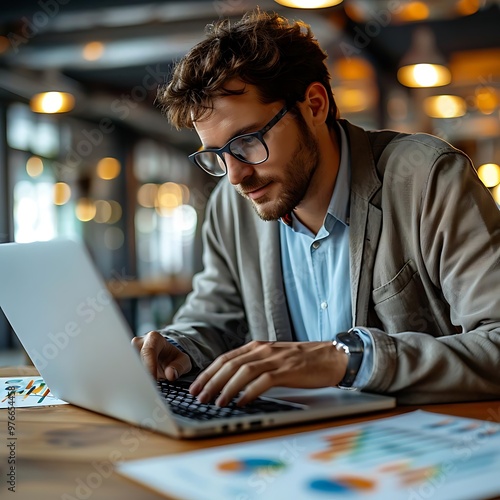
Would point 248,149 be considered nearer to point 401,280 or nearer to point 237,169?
point 237,169

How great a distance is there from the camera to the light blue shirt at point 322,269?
1.81m

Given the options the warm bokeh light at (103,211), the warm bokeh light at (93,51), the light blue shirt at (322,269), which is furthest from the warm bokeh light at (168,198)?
the light blue shirt at (322,269)

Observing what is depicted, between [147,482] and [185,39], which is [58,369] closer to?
[147,482]

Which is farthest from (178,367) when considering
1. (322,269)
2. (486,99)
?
(486,99)

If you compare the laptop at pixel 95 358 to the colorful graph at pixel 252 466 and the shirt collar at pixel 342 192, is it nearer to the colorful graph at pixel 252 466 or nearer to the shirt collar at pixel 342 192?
the colorful graph at pixel 252 466

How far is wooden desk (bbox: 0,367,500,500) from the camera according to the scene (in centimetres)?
80

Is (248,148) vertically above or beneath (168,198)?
beneath

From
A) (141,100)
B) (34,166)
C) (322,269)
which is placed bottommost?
(322,269)

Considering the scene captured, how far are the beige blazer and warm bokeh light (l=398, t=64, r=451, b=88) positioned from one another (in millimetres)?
5436

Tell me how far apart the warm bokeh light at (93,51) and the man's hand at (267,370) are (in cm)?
725

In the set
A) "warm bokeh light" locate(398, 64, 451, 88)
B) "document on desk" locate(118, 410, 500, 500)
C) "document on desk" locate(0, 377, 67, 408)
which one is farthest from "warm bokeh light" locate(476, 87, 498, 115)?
"document on desk" locate(118, 410, 500, 500)

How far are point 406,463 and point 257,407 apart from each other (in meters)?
0.35

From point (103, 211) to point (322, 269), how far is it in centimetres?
1204

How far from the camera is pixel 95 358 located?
1109 mm
